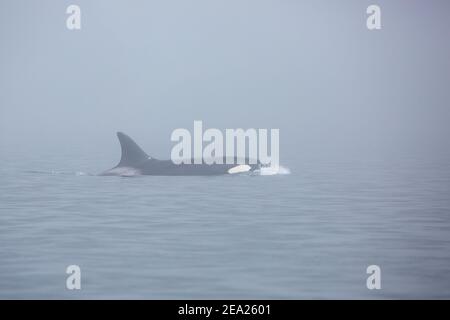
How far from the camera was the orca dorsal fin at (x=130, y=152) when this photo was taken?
43.3 m

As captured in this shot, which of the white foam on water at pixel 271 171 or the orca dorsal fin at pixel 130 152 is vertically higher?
the orca dorsal fin at pixel 130 152

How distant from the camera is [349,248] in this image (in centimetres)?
2392

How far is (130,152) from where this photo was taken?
4356 cm

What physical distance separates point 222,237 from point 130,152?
18.6 metres

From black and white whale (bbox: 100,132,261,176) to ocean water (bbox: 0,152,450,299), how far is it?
746mm

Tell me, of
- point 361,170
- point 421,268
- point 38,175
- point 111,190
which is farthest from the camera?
point 361,170

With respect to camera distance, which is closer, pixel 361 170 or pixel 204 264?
pixel 204 264

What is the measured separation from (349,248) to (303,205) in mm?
9073

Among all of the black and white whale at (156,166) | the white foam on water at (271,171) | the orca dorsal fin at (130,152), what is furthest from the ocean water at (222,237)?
the white foam on water at (271,171)

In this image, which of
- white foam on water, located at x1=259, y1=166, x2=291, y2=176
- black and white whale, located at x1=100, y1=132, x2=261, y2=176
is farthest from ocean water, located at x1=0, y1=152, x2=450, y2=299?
white foam on water, located at x1=259, y1=166, x2=291, y2=176

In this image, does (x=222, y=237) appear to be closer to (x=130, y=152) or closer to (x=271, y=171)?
(x=130, y=152)

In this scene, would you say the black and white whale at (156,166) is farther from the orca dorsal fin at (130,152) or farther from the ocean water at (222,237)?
the ocean water at (222,237)
